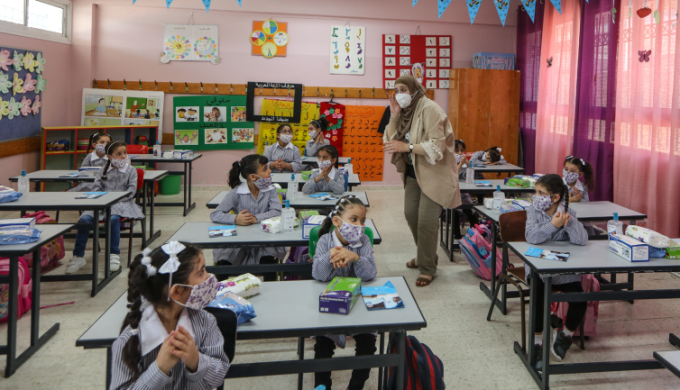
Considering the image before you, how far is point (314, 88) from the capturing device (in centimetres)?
798

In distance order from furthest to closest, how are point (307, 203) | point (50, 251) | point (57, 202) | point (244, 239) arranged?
1. point (50, 251)
2. point (307, 203)
3. point (57, 202)
4. point (244, 239)

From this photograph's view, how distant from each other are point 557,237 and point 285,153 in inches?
148

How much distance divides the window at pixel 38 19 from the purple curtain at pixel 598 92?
273 inches

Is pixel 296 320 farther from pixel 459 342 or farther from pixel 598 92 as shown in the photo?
pixel 598 92

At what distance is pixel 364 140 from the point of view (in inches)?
324

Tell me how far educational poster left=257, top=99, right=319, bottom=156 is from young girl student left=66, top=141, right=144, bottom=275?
12.0ft

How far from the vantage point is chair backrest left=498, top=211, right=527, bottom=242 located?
310cm

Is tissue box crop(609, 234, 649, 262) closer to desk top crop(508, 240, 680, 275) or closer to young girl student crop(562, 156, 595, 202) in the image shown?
desk top crop(508, 240, 680, 275)

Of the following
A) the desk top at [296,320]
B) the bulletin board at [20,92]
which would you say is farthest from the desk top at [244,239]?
the bulletin board at [20,92]

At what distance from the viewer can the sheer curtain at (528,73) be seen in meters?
7.21

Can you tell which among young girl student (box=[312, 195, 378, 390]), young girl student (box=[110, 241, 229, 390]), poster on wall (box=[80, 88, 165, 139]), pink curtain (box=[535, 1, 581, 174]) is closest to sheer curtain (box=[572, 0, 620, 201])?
pink curtain (box=[535, 1, 581, 174])

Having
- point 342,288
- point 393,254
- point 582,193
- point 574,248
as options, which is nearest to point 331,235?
point 342,288

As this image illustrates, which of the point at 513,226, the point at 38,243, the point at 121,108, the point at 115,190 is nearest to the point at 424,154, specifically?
the point at 513,226

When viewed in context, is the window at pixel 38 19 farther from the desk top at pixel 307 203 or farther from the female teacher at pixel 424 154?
the female teacher at pixel 424 154
